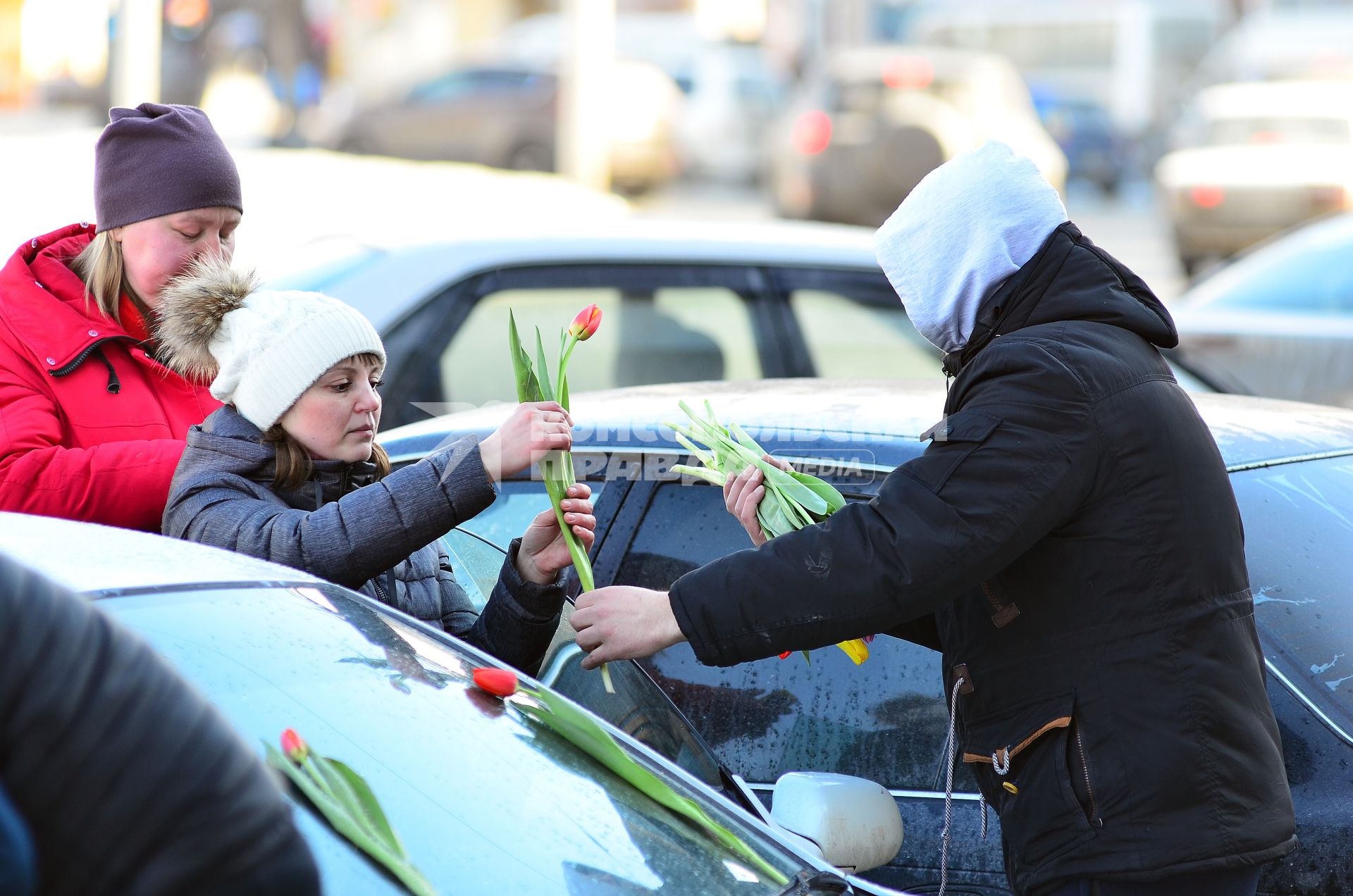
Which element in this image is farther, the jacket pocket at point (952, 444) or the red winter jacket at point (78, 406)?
the red winter jacket at point (78, 406)

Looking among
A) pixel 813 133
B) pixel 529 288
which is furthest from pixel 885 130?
pixel 529 288

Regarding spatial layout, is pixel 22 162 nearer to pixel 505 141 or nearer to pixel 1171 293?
pixel 1171 293

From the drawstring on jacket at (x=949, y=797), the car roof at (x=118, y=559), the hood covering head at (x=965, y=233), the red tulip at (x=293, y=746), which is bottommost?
the drawstring on jacket at (x=949, y=797)

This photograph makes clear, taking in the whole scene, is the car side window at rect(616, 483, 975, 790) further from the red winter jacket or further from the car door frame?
the car door frame

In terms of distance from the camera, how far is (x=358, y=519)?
7.82ft

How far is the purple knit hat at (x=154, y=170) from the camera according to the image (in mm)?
2871

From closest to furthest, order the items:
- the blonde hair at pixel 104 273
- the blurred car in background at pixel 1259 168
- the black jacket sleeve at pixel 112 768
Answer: the black jacket sleeve at pixel 112 768
the blonde hair at pixel 104 273
the blurred car in background at pixel 1259 168

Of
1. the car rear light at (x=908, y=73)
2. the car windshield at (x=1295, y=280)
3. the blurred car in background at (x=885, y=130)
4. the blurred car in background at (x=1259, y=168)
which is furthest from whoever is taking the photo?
the car rear light at (x=908, y=73)

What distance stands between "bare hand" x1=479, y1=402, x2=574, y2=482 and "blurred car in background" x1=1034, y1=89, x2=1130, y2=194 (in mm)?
26693

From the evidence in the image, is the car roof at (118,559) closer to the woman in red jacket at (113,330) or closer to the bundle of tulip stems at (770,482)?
the woman in red jacket at (113,330)

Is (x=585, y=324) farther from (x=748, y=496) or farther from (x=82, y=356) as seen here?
(x=82, y=356)

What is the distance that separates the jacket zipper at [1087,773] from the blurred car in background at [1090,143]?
26.9m

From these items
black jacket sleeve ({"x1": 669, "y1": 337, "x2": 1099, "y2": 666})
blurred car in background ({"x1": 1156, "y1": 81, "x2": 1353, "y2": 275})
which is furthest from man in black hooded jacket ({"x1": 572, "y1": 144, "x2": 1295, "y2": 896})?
blurred car in background ({"x1": 1156, "y1": 81, "x2": 1353, "y2": 275})

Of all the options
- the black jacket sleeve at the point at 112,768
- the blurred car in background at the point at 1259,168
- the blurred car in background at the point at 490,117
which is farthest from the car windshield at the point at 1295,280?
the blurred car in background at the point at 490,117
